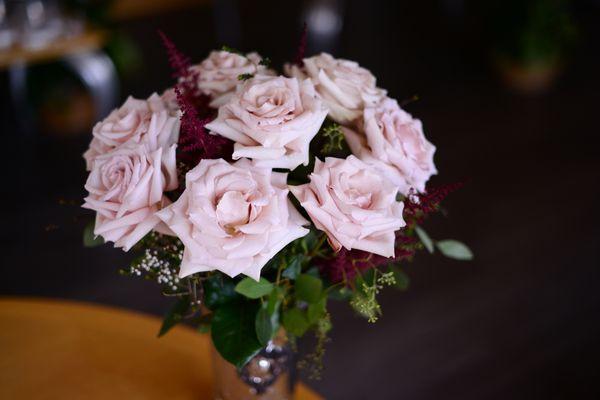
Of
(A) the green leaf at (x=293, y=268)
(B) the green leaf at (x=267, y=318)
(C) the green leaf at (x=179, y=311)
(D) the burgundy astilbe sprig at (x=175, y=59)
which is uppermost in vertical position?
(D) the burgundy astilbe sprig at (x=175, y=59)

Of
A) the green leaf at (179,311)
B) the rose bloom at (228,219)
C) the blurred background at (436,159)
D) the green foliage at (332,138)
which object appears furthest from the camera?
the blurred background at (436,159)

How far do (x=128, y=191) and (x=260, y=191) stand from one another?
5.7 inches

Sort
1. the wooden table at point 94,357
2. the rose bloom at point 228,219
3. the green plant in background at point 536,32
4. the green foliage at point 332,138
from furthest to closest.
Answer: the green plant in background at point 536,32
the wooden table at point 94,357
the green foliage at point 332,138
the rose bloom at point 228,219

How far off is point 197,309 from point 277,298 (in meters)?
0.12

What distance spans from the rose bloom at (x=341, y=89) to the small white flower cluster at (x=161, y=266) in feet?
0.86

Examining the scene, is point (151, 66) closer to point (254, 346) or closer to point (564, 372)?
point (564, 372)

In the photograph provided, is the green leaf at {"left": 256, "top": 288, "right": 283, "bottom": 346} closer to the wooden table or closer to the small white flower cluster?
the small white flower cluster

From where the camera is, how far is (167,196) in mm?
813

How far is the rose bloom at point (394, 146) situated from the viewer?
2.65ft

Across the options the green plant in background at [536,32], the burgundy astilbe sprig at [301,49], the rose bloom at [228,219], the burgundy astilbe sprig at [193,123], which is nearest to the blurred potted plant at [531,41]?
the green plant in background at [536,32]

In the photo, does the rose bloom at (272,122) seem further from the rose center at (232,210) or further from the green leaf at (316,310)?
the green leaf at (316,310)

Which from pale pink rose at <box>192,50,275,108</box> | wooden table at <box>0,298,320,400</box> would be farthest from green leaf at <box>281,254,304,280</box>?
wooden table at <box>0,298,320,400</box>

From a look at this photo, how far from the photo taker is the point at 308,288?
2.78ft

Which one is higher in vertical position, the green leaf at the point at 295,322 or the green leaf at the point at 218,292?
the green leaf at the point at 218,292
